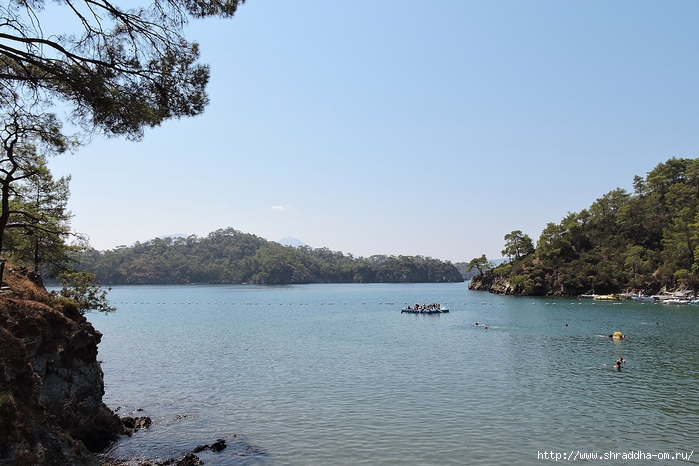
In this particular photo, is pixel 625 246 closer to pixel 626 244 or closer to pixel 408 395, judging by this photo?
pixel 626 244

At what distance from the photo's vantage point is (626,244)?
12488cm

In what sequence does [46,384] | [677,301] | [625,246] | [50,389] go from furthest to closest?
[625,246]
[677,301]
[50,389]
[46,384]

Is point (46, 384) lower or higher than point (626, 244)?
lower

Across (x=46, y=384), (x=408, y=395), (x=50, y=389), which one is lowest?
(x=408, y=395)

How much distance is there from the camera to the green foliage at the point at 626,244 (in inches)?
4077

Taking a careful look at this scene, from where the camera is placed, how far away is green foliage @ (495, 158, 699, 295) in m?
104

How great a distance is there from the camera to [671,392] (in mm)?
24891

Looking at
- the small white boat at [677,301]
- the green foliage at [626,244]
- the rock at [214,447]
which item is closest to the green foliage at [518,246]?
the green foliage at [626,244]

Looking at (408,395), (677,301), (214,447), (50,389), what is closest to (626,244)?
(677,301)

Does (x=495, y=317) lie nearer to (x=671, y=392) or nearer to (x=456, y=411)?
(x=671, y=392)

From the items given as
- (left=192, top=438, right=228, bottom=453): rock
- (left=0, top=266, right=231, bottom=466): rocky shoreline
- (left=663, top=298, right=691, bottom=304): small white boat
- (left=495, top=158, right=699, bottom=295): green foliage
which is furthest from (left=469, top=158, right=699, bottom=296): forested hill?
(left=0, top=266, right=231, bottom=466): rocky shoreline

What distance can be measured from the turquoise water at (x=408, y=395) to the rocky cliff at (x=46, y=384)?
7.92ft

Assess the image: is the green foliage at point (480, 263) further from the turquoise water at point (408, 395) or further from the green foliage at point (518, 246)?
the turquoise water at point (408, 395)

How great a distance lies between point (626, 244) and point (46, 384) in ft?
455
